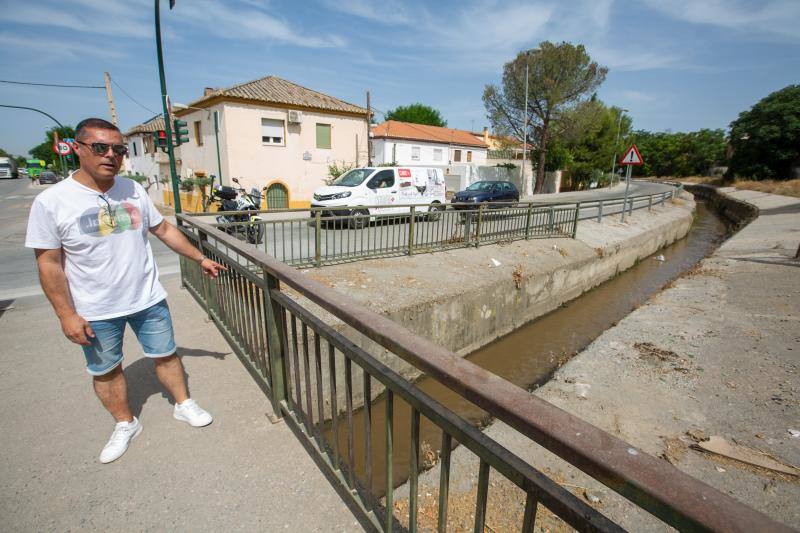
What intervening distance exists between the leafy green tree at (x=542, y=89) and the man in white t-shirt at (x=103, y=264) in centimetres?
3058

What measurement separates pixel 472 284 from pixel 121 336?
5724 mm

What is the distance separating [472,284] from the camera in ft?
23.6

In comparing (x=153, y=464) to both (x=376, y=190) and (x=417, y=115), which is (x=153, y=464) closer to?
(x=376, y=190)

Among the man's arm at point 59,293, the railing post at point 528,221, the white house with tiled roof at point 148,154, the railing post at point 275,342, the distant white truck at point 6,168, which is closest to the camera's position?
the man's arm at point 59,293

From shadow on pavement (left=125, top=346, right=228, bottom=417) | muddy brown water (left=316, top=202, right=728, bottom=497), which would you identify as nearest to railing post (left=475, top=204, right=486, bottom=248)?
muddy brown water (left=316, top=202, right=728, bottom=497)

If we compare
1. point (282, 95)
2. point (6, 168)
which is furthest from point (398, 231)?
point (6, 168)

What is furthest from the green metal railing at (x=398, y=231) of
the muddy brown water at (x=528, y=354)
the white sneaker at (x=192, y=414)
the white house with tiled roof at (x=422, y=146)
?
the white house with tiled roof at (x=422, y=146)

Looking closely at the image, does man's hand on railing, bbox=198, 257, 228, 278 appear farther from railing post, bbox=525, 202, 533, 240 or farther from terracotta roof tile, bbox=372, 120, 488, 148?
terracotta roof tile, bbox=372, 120, 488, 148

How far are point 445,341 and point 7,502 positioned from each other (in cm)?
526

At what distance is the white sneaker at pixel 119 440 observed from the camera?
2217 millimetres

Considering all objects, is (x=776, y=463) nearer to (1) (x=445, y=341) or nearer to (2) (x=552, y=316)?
(1) (x=445, y=341)

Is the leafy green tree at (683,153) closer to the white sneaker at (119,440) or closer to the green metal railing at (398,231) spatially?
the green metal railing at (398,231)

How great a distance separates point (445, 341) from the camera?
21.2 feet

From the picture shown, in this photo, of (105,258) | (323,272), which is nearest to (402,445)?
(323,272)
